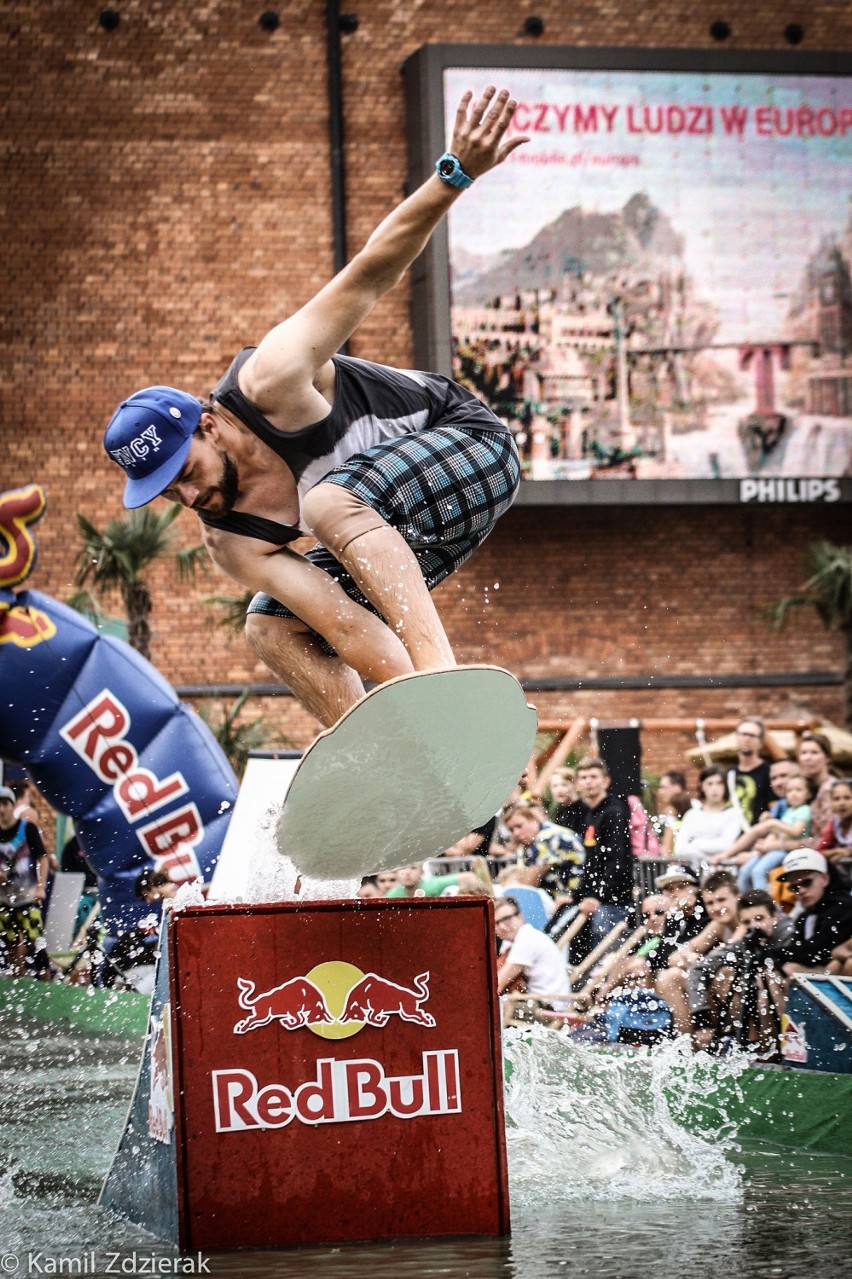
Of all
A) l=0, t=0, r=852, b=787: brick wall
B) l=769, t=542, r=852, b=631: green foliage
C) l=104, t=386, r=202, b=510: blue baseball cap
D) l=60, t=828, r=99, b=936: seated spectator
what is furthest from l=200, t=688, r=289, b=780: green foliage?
l=104, t=386, r=202, b=510: blue baseball cap

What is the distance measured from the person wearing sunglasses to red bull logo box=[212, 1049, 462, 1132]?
2836 millimetres

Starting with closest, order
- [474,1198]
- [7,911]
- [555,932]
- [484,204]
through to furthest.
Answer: [474,1198] < [555,932] < [7,911] < [484,204]

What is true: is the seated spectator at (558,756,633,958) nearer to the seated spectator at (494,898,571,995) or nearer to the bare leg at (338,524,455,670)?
the seated spectator at (494,898,571,995)

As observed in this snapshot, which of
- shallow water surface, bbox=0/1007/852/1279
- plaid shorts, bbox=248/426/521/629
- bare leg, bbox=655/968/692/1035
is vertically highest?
plaid shorts, bbox=248/426/521/629

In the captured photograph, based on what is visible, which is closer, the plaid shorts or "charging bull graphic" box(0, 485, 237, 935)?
the plaid shorts

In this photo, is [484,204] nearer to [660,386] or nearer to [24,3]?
[660,386]

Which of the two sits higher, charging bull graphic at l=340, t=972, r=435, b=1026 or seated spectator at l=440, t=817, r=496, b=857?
seated spectator at l=440, t=817, r=496, b=857

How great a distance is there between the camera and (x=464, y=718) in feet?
12.6

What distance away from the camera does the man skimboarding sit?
159 inches

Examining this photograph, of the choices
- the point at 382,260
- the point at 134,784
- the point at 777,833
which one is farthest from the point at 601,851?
the point at 382,260

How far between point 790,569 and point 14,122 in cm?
1039

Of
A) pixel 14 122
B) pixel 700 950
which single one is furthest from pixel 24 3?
pixel 700 950

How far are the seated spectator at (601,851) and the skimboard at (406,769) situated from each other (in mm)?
3660

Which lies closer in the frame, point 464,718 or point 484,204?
point 464,718
